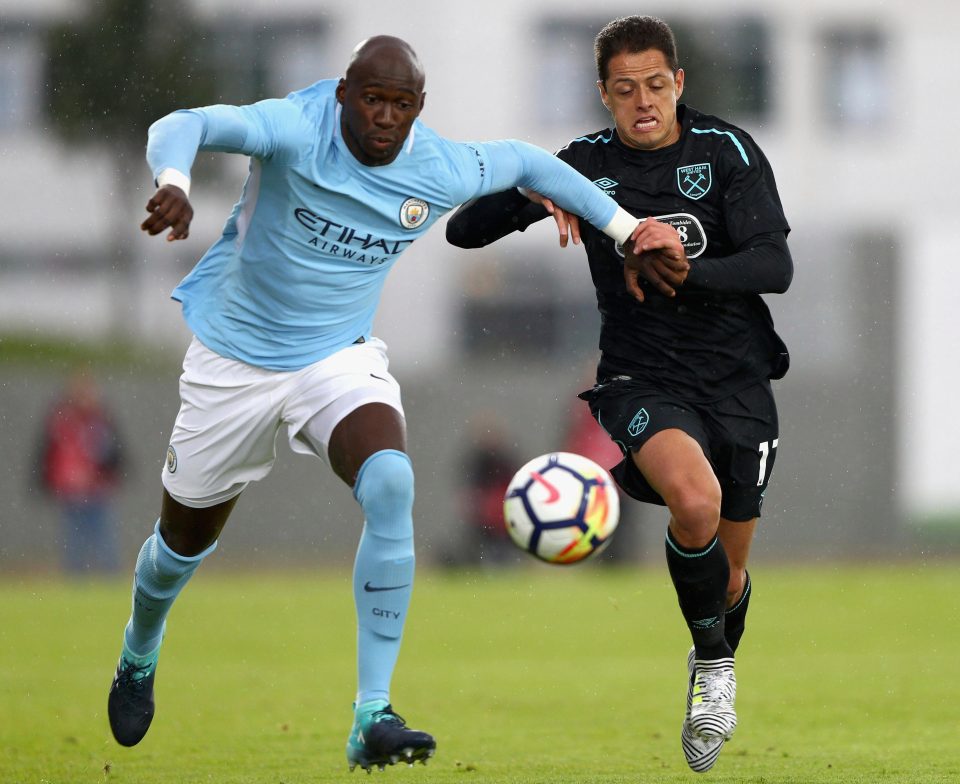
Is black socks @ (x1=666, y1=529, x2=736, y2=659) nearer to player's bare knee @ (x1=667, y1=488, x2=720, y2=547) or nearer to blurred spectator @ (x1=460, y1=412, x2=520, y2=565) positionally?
player's bare knee @ (x1=667, y1=488, x2=720, y2=547)

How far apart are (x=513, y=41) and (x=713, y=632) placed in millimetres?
22934

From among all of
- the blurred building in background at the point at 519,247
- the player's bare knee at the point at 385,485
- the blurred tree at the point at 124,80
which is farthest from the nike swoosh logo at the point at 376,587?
the blurred tree at the point at 124,80

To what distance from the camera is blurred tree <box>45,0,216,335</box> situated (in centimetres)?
2427

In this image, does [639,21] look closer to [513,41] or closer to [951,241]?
[951,241]

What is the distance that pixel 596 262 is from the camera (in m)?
6.53

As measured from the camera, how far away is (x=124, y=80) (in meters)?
25.0

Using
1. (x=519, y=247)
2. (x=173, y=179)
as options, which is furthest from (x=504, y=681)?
(x=519, y=247)

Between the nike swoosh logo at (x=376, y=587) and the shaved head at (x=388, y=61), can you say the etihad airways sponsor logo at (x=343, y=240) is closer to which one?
the shaved head at (x=388, y=61)

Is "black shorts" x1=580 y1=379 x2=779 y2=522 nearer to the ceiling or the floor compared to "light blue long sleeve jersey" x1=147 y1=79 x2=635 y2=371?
nearer to the floor

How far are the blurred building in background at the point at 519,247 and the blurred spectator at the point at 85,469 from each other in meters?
2.40

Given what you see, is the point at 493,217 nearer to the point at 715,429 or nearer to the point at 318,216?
the point at 318,216

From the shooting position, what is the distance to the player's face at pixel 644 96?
623cm

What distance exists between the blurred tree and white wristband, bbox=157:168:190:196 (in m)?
18.9

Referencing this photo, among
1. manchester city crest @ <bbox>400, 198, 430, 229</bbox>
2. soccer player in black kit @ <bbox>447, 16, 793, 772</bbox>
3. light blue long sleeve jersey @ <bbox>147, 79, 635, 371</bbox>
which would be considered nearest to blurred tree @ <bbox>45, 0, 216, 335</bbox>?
light blue long sleeve jersey @ <bbox>147, 79, 635, 371</bbox>
